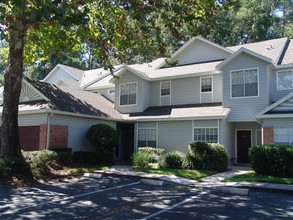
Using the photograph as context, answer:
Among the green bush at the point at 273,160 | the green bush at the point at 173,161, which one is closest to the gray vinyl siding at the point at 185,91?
the green bush at the point at 173,161

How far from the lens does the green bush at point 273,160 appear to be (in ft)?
49.5

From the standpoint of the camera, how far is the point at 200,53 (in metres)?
24.9

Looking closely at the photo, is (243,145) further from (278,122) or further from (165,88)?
(165,88)

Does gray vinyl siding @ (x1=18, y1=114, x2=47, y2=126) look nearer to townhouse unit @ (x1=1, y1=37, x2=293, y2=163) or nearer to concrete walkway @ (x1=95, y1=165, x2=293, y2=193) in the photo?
townhouse unit @ (x1=1, y1=37, x2=293, y2=163)

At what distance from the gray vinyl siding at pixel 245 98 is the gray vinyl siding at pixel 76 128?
30.7 ft

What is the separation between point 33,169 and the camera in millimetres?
15273

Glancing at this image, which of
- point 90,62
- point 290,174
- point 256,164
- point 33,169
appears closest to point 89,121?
point 33,169

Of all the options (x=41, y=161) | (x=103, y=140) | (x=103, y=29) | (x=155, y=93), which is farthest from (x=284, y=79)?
(x=41, y=161)

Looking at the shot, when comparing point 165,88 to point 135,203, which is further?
point 165,88

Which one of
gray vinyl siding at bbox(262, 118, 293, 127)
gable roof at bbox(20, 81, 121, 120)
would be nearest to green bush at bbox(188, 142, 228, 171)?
gray vinyl siding at bbox(262, 118, 293, 127)

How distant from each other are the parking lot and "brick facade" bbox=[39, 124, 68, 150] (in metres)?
6.34

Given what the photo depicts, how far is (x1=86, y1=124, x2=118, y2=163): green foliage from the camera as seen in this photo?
20656 millimetres

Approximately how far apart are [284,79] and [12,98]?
15.9 m

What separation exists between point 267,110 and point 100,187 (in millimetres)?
10584
